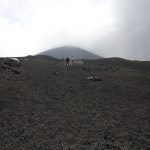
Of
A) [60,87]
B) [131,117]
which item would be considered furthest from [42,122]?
[60,87]

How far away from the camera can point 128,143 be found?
2183 cm

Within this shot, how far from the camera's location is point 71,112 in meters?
30.0

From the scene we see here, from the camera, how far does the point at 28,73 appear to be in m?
48.7

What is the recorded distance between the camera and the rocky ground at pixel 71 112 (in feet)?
72.3

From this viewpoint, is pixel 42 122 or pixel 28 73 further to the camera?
pixel 28 73

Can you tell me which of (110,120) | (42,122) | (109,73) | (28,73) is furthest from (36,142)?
(109,73)

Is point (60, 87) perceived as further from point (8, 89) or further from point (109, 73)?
point (109, 73)

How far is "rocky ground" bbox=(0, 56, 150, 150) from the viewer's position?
868 inches

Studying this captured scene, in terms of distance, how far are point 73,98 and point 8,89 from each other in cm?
680

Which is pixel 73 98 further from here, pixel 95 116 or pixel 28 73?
pixel 28 73

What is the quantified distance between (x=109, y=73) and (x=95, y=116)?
2683 cm

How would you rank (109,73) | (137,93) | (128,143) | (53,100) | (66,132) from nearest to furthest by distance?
1. (128,143)
2. (66,132)
3. (53,100)
4. (137,93)
5. (109,73)

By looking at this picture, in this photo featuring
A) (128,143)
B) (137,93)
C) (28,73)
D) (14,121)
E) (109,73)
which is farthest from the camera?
(109,73)

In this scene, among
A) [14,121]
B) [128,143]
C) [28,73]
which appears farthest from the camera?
[28,73]
